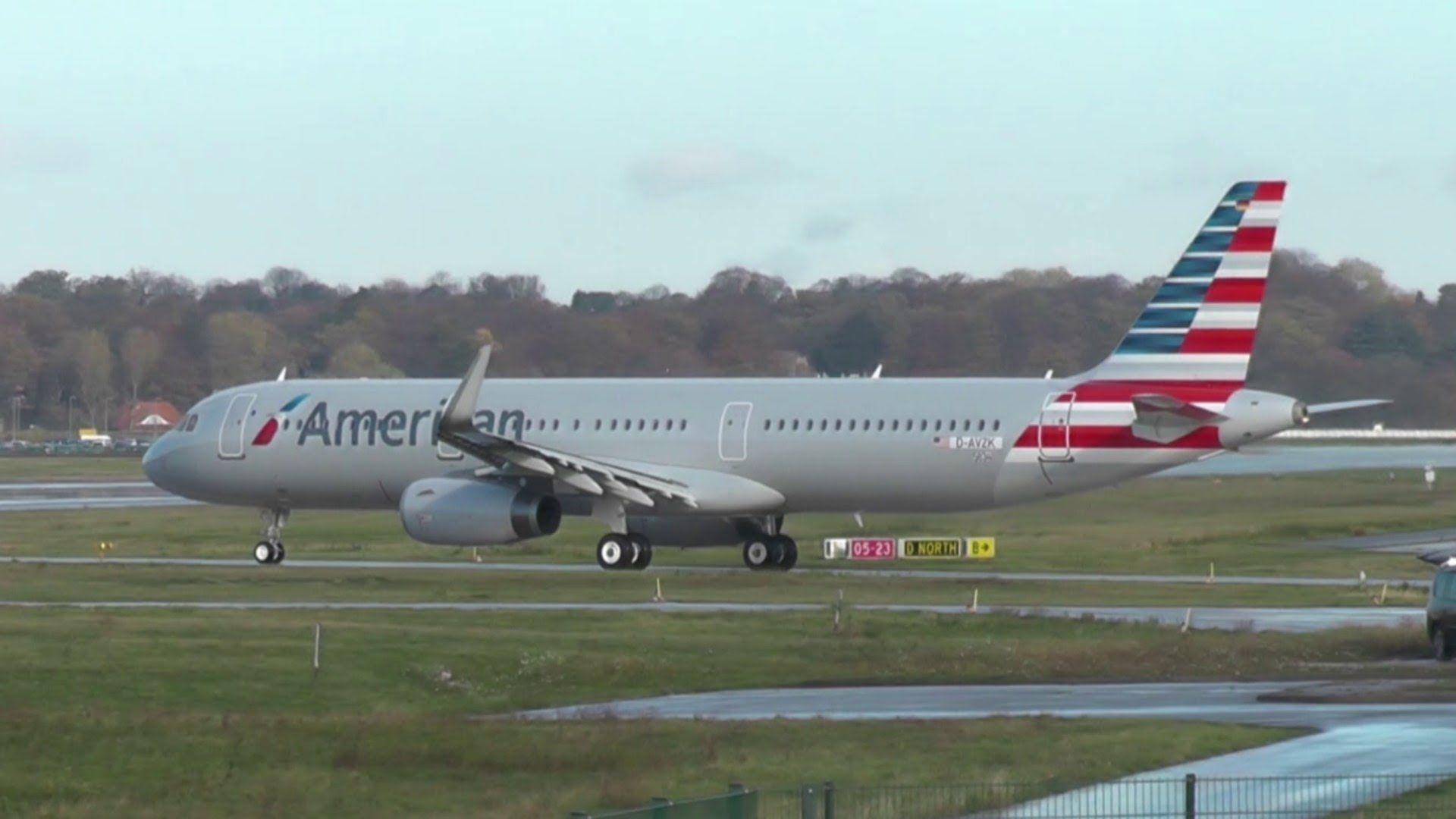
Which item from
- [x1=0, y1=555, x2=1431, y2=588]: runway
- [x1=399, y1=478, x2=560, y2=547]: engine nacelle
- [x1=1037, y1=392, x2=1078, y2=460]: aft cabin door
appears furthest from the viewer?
[x1=0, y1=555, x2=1431, y2=588]: runway

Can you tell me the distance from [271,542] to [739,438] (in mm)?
12069

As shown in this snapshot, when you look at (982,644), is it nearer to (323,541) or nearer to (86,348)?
(323,541)

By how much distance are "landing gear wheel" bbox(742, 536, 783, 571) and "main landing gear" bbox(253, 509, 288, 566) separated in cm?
1120

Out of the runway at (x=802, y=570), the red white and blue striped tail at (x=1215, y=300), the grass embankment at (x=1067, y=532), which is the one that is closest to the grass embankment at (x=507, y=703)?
the red white and blue striped tail at (x=1215, y=300)

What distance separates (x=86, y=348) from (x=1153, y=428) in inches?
3295

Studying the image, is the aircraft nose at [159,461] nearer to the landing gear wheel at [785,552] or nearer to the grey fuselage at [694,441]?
the grey fuselage at [694,441]

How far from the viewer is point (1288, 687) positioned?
31.7 metres

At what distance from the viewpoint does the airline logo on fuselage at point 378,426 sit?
181 feet

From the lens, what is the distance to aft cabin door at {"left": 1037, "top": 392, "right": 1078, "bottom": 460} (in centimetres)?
4934

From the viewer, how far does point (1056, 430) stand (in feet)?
162

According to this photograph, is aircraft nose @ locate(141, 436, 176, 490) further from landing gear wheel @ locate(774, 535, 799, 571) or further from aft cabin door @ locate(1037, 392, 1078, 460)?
aft cabin door @ locate(1037, 392, 1078, 460)

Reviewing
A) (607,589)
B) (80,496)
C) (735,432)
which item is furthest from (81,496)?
(607,589)

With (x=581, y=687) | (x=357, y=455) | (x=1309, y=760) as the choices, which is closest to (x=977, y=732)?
(x=1309, y=760)

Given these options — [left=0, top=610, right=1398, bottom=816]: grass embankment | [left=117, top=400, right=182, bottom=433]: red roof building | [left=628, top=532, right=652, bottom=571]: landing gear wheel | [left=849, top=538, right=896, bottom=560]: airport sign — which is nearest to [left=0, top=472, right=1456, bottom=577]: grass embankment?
[left=849, top=538, right=896, bottom=560]: airport sign
